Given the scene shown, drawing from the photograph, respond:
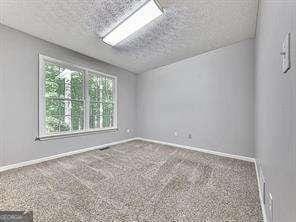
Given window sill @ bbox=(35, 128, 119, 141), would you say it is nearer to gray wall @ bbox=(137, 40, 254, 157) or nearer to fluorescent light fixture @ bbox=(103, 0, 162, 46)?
gray wall @ bbox=(137, 40, 254, 157)

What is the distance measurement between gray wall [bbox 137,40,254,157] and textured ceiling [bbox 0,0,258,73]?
47 cm

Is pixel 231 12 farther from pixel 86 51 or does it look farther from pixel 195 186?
pixel 86 51

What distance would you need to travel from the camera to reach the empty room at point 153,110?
152 cm

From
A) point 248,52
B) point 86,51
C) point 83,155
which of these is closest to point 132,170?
point 83,155

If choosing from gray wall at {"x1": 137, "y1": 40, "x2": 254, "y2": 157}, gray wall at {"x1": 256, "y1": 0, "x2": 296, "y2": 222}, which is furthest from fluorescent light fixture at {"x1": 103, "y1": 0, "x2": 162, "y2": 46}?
gray wall at {"x1": 137, "y1": 40, "x2": 254, "y2": 157}

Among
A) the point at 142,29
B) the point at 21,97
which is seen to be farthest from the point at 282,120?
the point at 21,97

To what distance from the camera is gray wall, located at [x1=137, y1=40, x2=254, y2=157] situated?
332cm

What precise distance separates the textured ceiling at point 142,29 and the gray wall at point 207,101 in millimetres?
471

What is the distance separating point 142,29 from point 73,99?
225 centimetres

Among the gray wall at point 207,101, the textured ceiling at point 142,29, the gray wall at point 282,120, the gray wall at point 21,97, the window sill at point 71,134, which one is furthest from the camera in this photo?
the gray wall at point 207,101

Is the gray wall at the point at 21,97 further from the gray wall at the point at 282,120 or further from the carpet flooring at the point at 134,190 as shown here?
the gray wall at the point at 282,120

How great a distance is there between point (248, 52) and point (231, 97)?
3.26 ft

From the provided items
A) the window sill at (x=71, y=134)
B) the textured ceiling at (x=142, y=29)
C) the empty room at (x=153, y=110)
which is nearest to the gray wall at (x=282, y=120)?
the empty room at (x=153, y=110)

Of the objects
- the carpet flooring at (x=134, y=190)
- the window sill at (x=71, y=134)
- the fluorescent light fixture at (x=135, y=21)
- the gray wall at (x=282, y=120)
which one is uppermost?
the fluorescent light fixture at (x=135, y=21)
